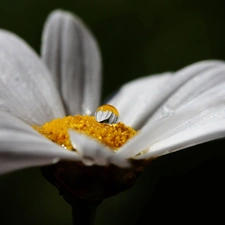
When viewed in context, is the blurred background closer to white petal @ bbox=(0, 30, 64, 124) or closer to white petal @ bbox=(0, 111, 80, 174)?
white petal @ bbox=(0, 30, 64, 124)

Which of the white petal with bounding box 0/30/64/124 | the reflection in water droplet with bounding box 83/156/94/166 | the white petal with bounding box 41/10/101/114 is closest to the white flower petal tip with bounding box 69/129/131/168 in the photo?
the reflection in water droplet with bounding box 83/156/94/166

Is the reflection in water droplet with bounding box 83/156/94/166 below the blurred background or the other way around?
the other way around

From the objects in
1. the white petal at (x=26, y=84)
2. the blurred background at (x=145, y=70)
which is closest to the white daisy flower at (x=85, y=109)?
the white petal at (x=26, y=84)

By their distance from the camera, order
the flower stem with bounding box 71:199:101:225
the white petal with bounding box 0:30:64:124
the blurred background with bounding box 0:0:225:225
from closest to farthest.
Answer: the flower stem with bounding box 71:199:101:225 < the white petal with bounding box 0:30:64:124 < the blurred background with bounding box 0:0:225:225

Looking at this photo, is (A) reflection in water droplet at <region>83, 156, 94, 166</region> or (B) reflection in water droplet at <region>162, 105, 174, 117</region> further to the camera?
(B) reflection in water droplet at <region>162, 105, 174, 117</region>

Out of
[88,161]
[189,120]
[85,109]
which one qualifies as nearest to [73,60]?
[85,109]

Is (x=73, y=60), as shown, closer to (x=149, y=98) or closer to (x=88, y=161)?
(x=149, y=98)

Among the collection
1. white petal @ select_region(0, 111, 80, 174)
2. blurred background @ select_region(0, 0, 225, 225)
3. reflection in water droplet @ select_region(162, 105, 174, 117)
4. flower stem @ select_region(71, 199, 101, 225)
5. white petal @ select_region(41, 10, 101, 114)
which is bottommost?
blurred background @ select_region(0, 0, 225, 225)

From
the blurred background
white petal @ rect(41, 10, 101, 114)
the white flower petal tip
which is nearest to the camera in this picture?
the white flower petal tip
